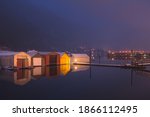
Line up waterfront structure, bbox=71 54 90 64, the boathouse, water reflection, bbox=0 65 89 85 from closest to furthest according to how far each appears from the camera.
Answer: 1. water reflection, bbox=0 65 89 85
2. the boathouse
3. waterfront structure, bbox=71 54 90 64

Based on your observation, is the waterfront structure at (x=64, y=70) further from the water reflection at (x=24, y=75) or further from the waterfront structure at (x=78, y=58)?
the waterfront structure at (x=78, y=58)

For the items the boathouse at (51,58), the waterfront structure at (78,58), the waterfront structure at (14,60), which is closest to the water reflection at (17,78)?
the waterfront structure at (14,60)

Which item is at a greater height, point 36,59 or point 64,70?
point 36,59

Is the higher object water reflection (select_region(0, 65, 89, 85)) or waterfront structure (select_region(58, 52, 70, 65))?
waterfront structure (select_region(58, 52, 70, 65))

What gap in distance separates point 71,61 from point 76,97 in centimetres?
2688

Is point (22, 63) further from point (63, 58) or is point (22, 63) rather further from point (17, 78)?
point (17, 78)

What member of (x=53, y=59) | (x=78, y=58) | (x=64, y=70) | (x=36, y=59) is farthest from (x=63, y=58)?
(x=64, y=70)

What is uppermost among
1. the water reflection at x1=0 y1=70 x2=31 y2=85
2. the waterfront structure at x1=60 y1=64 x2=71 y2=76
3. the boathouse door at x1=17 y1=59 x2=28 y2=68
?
the boathouse door at x1=17 y1=59 x2=28 y2=68

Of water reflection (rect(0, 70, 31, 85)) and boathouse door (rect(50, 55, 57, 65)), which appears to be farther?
boathouse door (rect(50, 55, 57, 65))

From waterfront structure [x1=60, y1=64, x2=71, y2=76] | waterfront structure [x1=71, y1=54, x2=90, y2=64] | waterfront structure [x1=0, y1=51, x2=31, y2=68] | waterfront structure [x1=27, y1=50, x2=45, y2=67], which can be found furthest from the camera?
waterfront structure [x1=71, y1=54, x2=90, y2=64]

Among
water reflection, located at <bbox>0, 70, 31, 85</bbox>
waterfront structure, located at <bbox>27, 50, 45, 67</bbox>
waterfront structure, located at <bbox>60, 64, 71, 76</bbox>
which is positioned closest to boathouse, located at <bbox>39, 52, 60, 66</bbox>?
waterfront structure, located at <bbox>27, 50, 45, 67</bbox>

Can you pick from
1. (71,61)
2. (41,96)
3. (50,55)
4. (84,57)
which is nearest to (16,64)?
(50,55)

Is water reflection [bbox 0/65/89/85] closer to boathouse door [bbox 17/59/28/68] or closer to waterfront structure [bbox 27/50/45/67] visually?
boathouse door [bbox 17/59/28/68]

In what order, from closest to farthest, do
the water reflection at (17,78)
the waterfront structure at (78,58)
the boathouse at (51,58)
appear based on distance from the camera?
the water reflection at (17,78) → the boathouse at (51,58) → the waterfront structure at (78,58)
